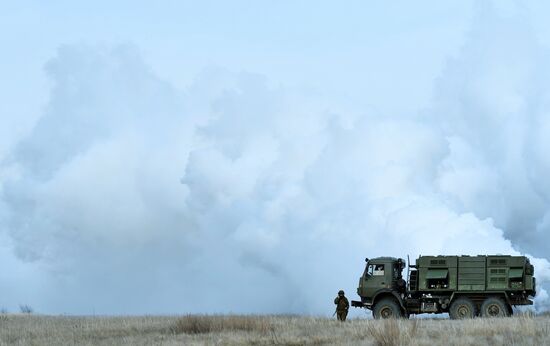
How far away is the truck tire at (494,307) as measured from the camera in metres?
34.9

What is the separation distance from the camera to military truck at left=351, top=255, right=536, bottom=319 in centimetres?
3522

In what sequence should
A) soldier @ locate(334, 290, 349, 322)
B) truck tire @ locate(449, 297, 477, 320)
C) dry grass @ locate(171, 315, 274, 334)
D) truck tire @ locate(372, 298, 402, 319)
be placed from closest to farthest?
1. dry grass @ locate(171, 315, 274, 334)
2. soldier @ locate(334, 290, 349, 322)
3. truck tire @ locate(449, 297, 477, 320)
4. truck tire @ locate(372, 298, 402, 319)

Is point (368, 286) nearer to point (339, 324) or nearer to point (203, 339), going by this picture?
point (339, 324)

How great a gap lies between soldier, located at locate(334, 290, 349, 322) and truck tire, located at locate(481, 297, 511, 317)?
6.34 metres

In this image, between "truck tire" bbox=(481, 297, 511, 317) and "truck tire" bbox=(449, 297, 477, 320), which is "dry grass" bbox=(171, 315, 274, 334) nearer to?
"truck tire" bbox=(449, 297, 477, 320)

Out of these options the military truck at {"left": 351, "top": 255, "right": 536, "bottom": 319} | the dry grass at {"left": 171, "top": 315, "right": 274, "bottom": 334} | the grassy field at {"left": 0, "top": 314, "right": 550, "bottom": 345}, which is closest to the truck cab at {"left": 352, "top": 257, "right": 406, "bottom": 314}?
the military truck at {"left": 351, "top": 255, "right": 536, "bottom": 319}

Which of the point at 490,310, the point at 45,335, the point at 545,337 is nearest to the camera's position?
the point at 545,337

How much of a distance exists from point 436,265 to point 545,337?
48.7 ft

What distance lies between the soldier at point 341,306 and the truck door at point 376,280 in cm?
259

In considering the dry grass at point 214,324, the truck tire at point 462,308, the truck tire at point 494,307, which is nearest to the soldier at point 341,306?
the dry grass at point 214,324

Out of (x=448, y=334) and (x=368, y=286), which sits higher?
(x=368, y=286)

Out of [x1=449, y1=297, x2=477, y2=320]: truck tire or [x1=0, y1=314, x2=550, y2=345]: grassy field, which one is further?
[x1=449, y1=297, x2=477, y2=320]: truck tire

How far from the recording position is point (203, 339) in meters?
25.0

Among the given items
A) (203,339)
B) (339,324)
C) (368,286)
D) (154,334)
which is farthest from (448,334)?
(368,286)
